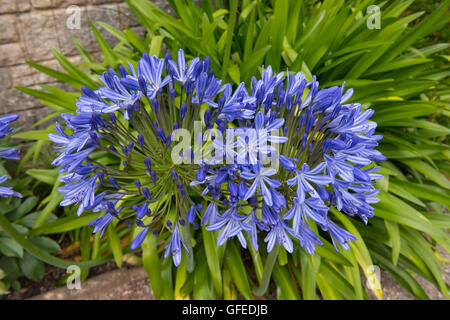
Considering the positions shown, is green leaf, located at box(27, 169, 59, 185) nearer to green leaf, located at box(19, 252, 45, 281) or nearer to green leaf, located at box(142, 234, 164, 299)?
green leaf, located at box(19, 252, 45, 281)

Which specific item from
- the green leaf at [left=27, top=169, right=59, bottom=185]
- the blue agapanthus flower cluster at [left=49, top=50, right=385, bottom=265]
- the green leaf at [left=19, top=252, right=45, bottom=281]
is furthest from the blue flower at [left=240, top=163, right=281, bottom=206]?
the green leaf at [left=19, top=252, right=45, bottom=281]

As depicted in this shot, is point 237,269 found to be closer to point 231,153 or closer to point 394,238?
point 394,238

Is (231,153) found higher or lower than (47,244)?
higher

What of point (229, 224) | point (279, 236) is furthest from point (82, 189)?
point (279, 236)

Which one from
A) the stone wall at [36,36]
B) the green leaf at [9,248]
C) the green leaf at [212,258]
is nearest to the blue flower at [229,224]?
the green leaf at [212,258]

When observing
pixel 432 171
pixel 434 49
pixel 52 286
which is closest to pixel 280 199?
pixel 432 171

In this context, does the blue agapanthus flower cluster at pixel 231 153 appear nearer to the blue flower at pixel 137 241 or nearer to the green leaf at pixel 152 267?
the blue flower at pixel 137 241

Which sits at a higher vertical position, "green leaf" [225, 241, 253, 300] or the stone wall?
the stone wall

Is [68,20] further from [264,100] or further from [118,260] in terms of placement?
[264,100]
